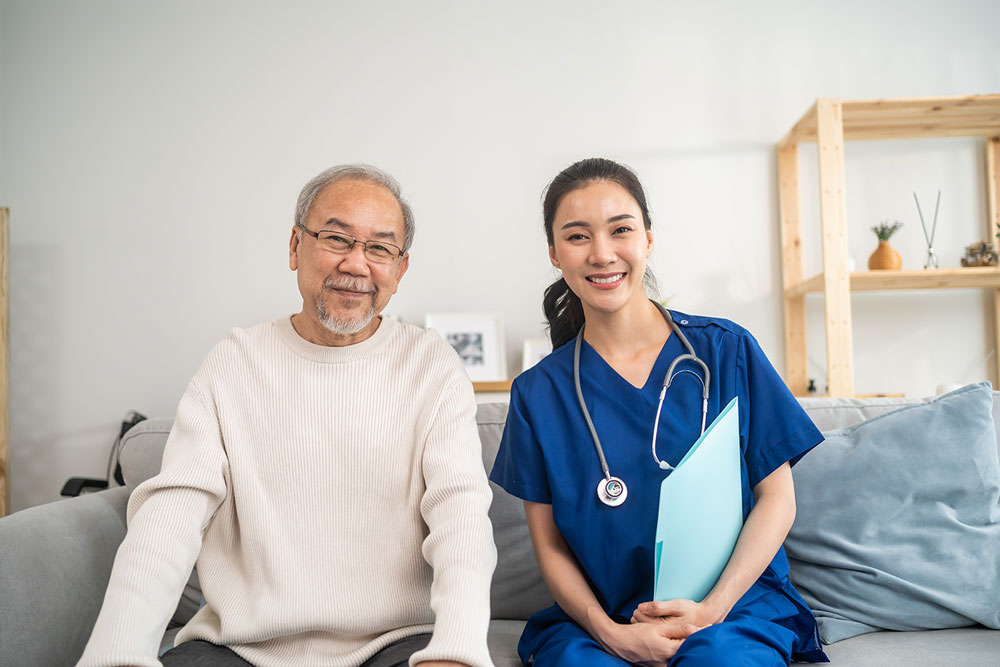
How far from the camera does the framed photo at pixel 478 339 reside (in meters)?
3.05

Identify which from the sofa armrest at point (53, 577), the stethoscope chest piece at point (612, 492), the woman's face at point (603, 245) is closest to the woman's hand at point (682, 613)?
the stethoscope chest piece at point (612, 492)

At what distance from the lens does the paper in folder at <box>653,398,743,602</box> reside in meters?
1.08

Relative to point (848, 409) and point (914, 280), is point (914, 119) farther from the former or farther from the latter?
point (848, 409)

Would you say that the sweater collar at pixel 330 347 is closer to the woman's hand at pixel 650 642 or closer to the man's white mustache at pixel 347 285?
the man's white mustache at pixel 347 285

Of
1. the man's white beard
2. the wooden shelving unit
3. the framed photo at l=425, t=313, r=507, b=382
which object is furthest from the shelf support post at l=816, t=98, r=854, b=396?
the man's white beard

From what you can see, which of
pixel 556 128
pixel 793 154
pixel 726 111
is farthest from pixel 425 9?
pixel 793 154

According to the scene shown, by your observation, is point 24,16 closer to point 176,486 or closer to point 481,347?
point 481,347

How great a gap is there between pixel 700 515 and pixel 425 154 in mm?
2327

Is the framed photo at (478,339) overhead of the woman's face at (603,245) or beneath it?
beneath

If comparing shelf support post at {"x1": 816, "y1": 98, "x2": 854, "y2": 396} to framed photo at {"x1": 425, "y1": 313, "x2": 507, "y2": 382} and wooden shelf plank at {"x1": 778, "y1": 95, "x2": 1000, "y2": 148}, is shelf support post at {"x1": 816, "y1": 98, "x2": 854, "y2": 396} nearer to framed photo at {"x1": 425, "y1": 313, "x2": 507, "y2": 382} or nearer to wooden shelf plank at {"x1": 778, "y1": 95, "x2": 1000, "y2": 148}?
wooden shelf plank at {"x1": 778, "y1": 95, "x2": 1000, "y2": 148}

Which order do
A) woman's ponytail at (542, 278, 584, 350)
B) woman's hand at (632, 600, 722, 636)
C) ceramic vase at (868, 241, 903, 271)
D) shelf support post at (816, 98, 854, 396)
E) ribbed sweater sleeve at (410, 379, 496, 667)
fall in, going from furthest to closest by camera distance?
ceramic vase at (868, 241, 903, 271) < shelf support post at (816, 98, 854, 396) < woman's ponytail at (542, 278, 584, 350) < woman's hand at (632, 600, 722, 636) < ribbed sweater sleeve at (410, 379, 496, 667)

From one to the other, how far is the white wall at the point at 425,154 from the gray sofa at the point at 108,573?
154 centimetres

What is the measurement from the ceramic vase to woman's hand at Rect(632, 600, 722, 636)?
2188 mm

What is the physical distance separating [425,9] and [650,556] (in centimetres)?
264
